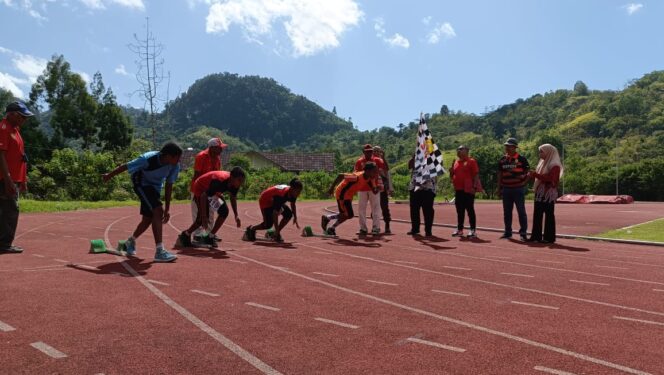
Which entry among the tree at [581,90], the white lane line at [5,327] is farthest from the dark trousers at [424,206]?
the tree at [581,90]

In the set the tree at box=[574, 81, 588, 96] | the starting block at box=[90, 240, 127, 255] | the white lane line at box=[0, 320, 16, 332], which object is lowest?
the white lane line at box=[0, 320, 16, 332]

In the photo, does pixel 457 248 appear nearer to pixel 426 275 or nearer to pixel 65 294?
pixel 426 275

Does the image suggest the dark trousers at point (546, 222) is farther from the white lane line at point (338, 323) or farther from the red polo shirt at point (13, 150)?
the red polo shirt at point (13, 150)

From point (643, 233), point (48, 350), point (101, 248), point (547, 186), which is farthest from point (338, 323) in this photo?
point (643, 233)

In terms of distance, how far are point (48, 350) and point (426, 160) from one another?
31.3 feet

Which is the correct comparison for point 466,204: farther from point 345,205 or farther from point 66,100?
point 66,100

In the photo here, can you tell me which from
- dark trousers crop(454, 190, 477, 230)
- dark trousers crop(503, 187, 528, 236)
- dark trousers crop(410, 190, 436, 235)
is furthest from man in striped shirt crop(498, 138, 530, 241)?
dark trousers crop(410, 190, 436, 235)

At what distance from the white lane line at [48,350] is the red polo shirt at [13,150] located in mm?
4620

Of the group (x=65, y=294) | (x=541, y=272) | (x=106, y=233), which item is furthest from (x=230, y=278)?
(x=106, y=233)

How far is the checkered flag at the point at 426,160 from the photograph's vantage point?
11.5 m

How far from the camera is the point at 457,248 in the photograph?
9.20m

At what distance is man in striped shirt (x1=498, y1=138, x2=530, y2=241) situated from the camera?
10.6 meters

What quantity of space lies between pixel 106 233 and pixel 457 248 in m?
7.37

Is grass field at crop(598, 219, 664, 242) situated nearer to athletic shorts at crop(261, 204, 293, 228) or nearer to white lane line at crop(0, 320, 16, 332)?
athletic shorts at crop(261, 204, 293, 228)
